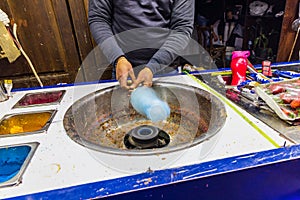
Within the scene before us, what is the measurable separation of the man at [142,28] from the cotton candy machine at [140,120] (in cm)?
18

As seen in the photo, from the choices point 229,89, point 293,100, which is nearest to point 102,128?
point 229,89

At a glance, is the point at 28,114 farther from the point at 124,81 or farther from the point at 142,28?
the point at 142,28

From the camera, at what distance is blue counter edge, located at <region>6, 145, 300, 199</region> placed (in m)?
0.49

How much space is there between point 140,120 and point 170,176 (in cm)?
54

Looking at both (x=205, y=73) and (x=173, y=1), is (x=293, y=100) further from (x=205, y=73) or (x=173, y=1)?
(x=173, y=1)

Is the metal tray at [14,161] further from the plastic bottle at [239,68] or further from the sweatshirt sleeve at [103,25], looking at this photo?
the plastic bottle at [239,68]

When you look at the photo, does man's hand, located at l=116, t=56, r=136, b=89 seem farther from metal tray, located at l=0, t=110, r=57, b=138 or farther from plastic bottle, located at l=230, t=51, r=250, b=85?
plastic bottle, located at l=230, t=51, r=250, b=85

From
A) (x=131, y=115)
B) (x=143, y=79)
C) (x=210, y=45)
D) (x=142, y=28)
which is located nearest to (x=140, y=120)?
(x=131, y=115)

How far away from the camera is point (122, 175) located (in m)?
0.54

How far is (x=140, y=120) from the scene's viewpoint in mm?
1052

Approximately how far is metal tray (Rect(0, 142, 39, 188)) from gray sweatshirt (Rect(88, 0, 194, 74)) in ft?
1.97

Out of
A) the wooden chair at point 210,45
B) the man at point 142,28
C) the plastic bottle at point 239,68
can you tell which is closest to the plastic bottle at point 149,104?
the man at point 142,28

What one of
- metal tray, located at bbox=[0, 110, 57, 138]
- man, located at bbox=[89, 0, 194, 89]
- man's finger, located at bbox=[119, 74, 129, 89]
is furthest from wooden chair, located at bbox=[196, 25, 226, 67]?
metal tray, located at bbox=[0, 110, 57, 138]

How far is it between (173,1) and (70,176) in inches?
43.4
